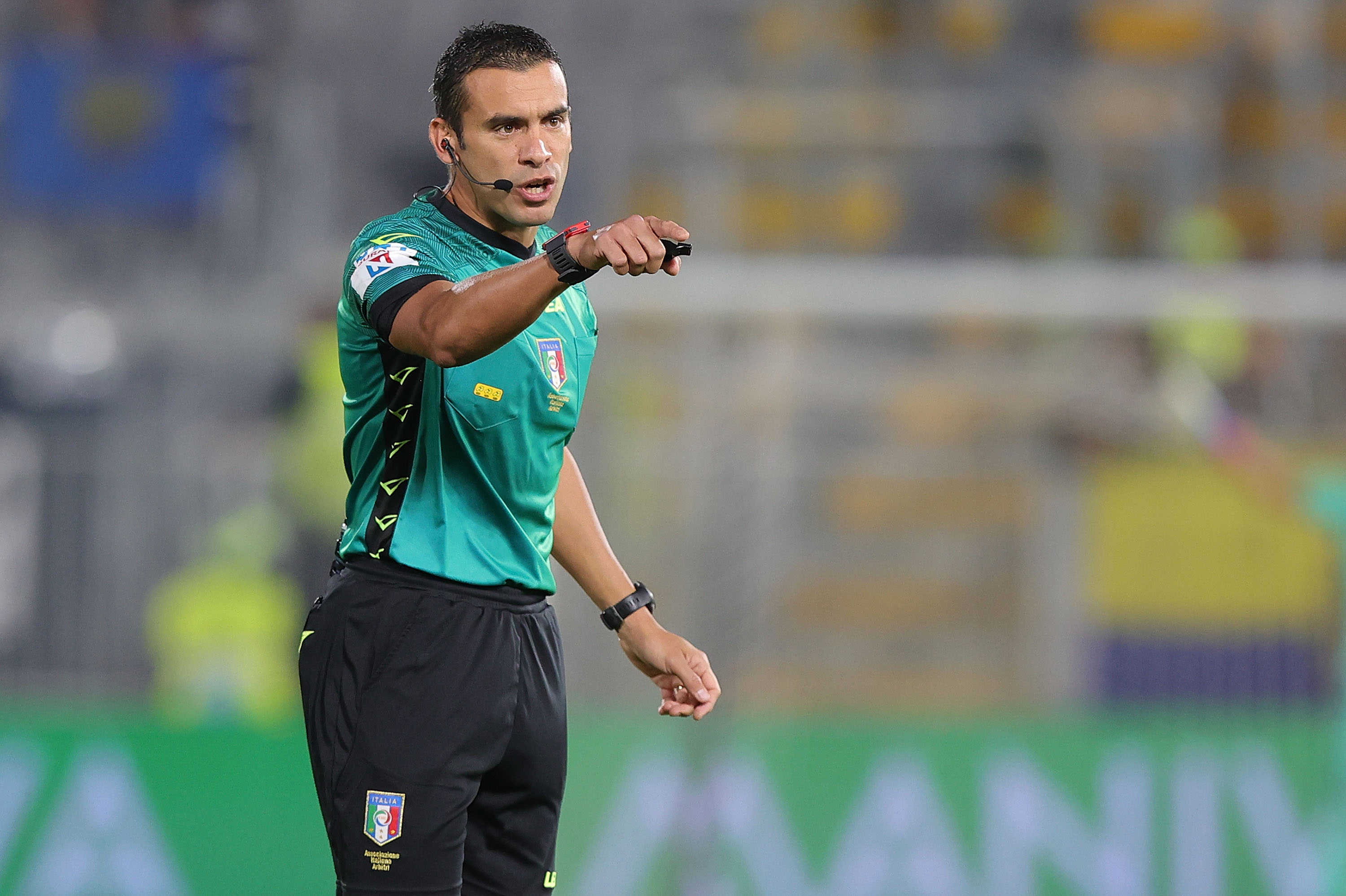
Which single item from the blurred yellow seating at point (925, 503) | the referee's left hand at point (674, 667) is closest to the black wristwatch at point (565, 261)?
the referee's left hand at point (674, 667)

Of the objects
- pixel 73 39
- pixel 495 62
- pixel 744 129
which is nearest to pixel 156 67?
pixel 73 39

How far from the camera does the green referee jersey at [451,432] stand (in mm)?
2227

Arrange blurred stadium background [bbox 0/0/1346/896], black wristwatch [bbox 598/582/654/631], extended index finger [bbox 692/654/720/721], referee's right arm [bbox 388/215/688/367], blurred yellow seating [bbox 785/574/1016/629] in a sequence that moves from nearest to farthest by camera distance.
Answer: referee's right arm [bbox 388/215/688/367], extended index finger [bbox 692/654/720/721], black wristwatch [bbox 598/582/654/631], blurred stadium background [bbox 0/0/1346/896], blurred yellow seating [bbox 785/574/1016/629]

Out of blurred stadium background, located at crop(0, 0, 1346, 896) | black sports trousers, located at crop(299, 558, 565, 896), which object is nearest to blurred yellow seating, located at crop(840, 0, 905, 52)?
blurred stadium background, located at crop(0, 0, 1346, 896)

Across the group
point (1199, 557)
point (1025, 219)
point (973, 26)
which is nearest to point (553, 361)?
point (1199, 557)

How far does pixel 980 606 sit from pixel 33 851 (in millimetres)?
3712

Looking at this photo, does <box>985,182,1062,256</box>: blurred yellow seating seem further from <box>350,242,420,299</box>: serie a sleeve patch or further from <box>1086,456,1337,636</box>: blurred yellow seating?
<box>350,242,420,299</box>: serie a sleeve patch

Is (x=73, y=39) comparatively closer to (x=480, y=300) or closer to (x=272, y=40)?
(x=272, y=40)

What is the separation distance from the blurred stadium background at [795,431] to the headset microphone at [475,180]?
130 inches

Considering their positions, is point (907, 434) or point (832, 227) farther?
point (832, 227)

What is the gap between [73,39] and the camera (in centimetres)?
899

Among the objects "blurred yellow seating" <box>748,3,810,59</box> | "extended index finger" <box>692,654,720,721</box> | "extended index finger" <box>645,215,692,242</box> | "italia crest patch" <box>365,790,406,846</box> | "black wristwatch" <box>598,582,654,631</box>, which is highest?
"blurred yellow seating" <box>748,3,810,59</box>

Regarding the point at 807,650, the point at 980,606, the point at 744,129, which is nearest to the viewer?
the point at 807,650

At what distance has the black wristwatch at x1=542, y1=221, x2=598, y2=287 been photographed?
1.87 m
